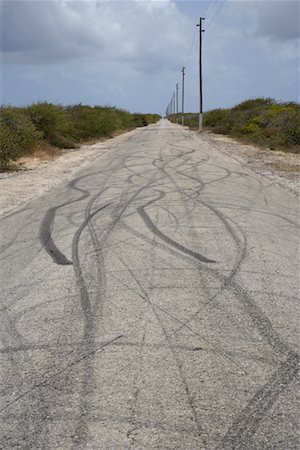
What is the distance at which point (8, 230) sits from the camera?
8.59 m

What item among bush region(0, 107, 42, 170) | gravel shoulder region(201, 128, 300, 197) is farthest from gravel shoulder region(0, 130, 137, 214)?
gravel shoulder region(201, 128, 300, 197)

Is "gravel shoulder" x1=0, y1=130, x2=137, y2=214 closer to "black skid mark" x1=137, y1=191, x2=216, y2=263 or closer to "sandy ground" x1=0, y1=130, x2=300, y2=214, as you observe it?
"sandy ground" x1=0, y1=130, x2=300, y2=214

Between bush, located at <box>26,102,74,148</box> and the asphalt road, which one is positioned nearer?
the asphalt road

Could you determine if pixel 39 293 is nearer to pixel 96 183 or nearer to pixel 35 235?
pixel 35 235

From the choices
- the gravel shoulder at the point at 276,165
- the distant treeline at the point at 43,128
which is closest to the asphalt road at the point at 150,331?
the gravel shoulder at the point at 276,165

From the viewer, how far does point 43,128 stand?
2816 cm

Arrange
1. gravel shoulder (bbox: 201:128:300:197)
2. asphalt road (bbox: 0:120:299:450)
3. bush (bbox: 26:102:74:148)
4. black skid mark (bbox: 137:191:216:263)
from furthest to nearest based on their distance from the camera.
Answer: bush (bbox: 26:102:74:148), gravel shoulder (bbox: 201:128:300:197), black skid mark (bbox: 137:191:216:263), asphalt road (bbox: 0:120:299:450)

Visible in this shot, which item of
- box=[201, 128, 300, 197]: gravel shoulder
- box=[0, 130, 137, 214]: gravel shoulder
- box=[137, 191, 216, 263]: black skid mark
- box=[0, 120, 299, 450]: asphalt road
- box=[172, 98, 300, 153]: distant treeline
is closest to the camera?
box=[0, 120, 299, 450]: asphalt road

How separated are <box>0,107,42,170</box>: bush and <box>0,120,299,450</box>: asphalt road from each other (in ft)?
33.6

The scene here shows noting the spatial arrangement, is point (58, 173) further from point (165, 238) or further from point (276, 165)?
point (165, 238)

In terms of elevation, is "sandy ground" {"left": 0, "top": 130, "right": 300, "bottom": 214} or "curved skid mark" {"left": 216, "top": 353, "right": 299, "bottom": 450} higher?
"sandy ground" {"left": 0, "top": 130, "right": 300, "bottom": 214}

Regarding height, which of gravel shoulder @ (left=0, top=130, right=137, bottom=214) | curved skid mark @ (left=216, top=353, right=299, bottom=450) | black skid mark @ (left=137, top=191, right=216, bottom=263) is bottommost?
curved skid mark @ (left=216, top=353, right=299, bottom=450)

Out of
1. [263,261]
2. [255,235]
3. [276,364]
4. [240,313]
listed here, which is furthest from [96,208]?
[276,364]

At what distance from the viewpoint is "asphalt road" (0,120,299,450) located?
3.17 metres
